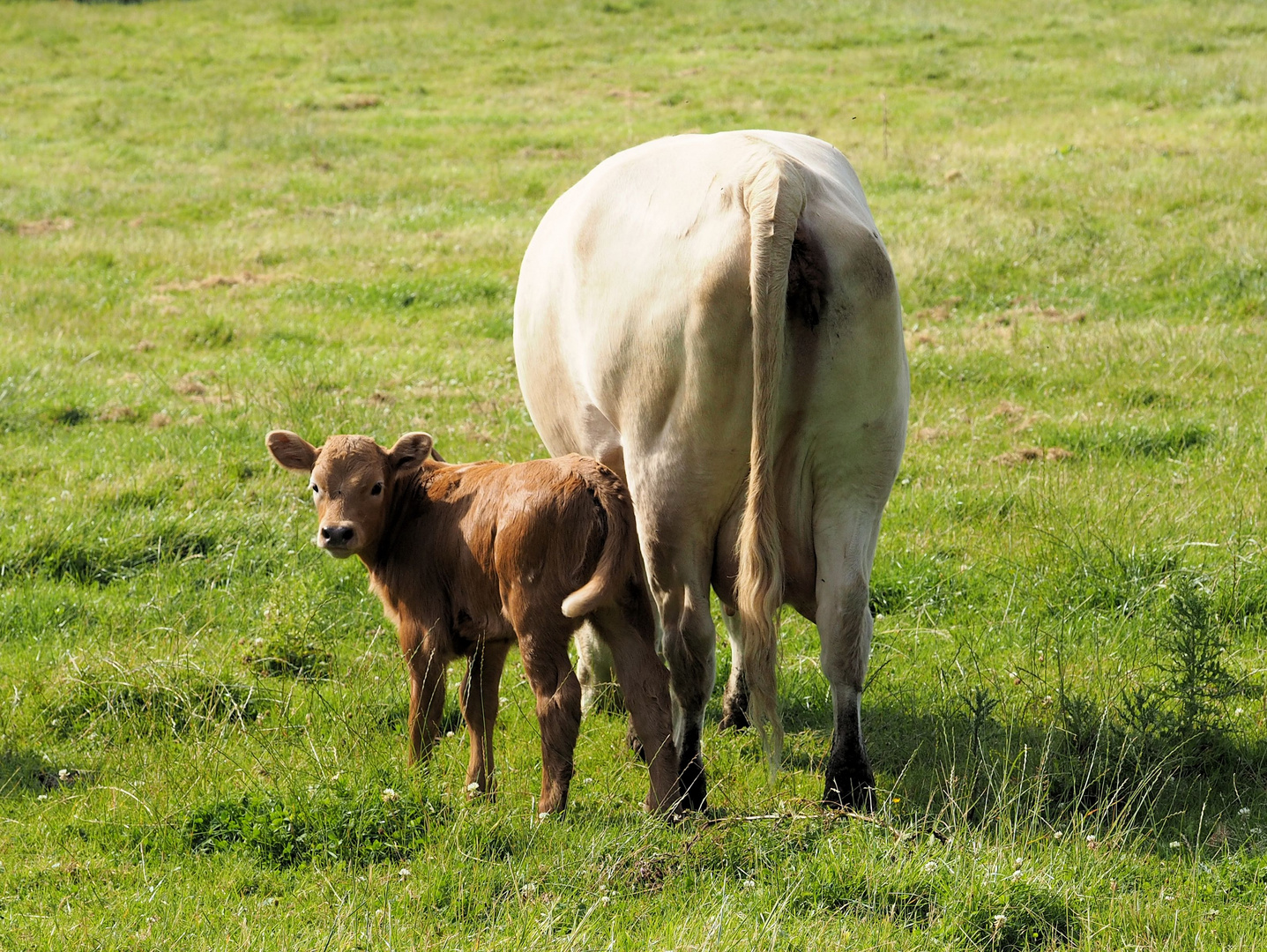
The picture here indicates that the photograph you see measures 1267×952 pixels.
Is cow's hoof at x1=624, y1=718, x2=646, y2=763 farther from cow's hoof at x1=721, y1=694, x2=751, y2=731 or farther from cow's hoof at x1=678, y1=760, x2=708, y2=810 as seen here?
cow's hoof at x1=721, y1=694, x2=751, y2=731

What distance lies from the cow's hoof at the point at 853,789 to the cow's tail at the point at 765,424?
237 millimetres

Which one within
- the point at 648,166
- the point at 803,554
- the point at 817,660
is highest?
the point at 648,166

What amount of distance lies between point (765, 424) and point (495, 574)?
1.21 meters

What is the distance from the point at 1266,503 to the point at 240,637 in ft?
18.1

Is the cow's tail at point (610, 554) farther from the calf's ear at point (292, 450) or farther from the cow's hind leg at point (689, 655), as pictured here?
the calf's ear at point (292, 450)

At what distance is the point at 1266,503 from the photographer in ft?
23.4

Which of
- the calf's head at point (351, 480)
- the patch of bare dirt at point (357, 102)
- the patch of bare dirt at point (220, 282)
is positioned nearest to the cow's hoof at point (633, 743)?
the calf's head at point (351, 480)

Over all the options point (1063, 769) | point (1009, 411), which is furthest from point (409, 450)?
point (1009, 411)

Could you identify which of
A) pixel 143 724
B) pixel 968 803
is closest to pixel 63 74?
pixel 143 724

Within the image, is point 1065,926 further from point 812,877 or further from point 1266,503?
point 1266,503

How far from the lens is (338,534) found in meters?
4.72

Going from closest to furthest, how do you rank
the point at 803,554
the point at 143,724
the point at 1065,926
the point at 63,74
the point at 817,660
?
the point at 1065,926 → the point at 803,554 → the point at 143,724 → the point at 817,660 → the point at 63,74

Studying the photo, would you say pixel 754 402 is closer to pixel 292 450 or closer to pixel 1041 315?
pixel 292 450

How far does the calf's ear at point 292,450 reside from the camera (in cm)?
511
